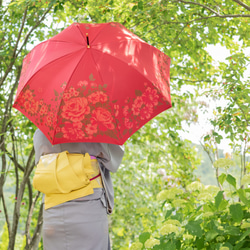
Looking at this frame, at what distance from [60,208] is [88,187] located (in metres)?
0.21

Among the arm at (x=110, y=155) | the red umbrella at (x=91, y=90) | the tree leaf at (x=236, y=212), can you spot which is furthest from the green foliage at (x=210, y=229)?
the red umbrella at (x=91, y=90)

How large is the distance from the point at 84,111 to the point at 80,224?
0.66 m

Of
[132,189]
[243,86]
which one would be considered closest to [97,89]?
[243,86]

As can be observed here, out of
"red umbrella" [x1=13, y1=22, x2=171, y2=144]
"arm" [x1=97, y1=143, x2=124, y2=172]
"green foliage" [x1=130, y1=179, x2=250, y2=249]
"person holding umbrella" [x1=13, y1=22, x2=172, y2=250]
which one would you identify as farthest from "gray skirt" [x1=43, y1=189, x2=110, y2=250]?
"red umbrella" [x1=13, y1=22, x2=171, y2=144]

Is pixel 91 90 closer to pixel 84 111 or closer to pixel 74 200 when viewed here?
pixel 84 111

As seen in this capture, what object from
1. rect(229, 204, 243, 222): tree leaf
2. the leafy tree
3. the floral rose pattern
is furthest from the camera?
the leafy tree

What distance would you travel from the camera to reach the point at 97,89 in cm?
208

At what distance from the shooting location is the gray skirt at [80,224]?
2189 mm

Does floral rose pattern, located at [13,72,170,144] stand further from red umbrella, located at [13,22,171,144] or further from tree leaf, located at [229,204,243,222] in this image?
tree leaf, located at [229,204,243,222]

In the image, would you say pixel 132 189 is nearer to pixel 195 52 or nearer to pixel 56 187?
pixel 195 52

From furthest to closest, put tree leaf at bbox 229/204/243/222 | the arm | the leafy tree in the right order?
the leafy tree → the arm → tree leaf at bbox 229/204/243/222

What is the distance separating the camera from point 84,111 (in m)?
2.10

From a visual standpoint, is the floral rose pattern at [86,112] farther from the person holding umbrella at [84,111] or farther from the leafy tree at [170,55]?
the leafy tree at [170,55]

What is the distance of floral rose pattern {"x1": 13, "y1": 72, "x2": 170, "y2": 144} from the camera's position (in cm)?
205
